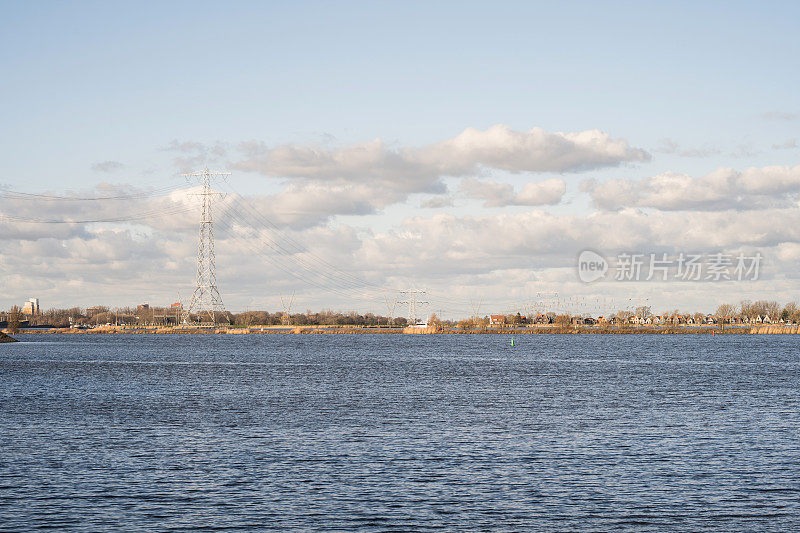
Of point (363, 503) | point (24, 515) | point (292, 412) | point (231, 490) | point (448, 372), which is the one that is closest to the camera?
point (24, 515)

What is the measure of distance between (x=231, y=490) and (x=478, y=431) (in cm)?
1967

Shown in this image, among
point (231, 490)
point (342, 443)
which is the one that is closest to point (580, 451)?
point (342, 443)

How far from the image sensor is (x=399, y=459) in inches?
1491

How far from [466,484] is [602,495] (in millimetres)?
5418

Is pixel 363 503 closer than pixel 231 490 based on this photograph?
Yes

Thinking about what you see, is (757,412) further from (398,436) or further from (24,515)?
(24,515)

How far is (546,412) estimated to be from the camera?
58.1 meters

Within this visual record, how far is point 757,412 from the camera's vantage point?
5838 centimetres

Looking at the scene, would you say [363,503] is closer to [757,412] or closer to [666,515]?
[666,515]

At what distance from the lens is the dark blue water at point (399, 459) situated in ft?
92.1

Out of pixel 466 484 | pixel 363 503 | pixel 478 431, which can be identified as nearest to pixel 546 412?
pixel 478 431

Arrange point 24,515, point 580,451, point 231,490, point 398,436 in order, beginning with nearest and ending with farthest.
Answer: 1. point 24,515
2. point 231,490
3. point 580,451
4. point 398,436

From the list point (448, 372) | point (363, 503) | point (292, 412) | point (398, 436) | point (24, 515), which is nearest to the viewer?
point (24, 515)

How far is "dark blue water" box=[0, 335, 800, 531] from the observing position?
92.1 ft
